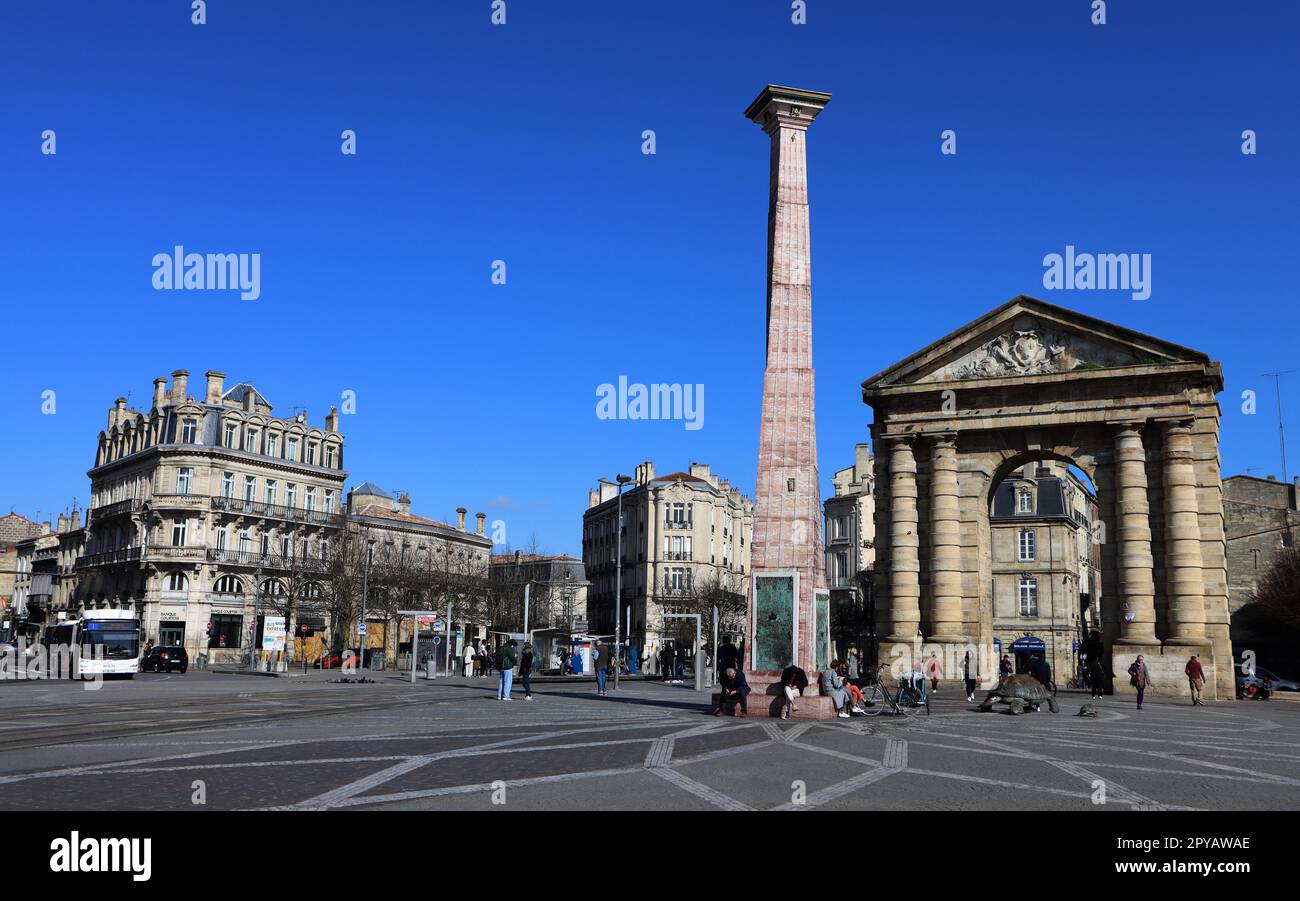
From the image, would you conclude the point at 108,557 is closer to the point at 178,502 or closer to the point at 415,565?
the point at 178,502

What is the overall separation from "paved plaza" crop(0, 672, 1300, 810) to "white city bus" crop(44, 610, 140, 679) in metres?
19.1

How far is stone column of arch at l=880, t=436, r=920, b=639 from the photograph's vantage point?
131 feet

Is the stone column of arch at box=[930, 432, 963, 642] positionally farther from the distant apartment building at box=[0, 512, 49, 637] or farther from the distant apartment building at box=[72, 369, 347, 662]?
the distant apartment building at box=[0, 512, 49, 637]

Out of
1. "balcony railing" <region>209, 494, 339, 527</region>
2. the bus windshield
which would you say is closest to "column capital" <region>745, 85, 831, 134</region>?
the bus windshield

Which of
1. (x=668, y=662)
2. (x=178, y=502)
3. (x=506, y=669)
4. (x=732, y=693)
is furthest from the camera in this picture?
(x=178, y=502)

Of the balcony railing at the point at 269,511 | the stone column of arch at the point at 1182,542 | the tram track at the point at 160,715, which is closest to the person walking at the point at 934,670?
the stone column of arch at the point at 1182,542

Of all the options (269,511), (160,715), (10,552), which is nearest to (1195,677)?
(160,715)

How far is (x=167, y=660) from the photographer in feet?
175

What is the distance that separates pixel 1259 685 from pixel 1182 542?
34.0 feet

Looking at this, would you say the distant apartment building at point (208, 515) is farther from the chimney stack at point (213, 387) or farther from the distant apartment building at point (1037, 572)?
the distant apartment building at point (1037, 572)

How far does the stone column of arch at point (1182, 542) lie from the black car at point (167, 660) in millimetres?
44877
